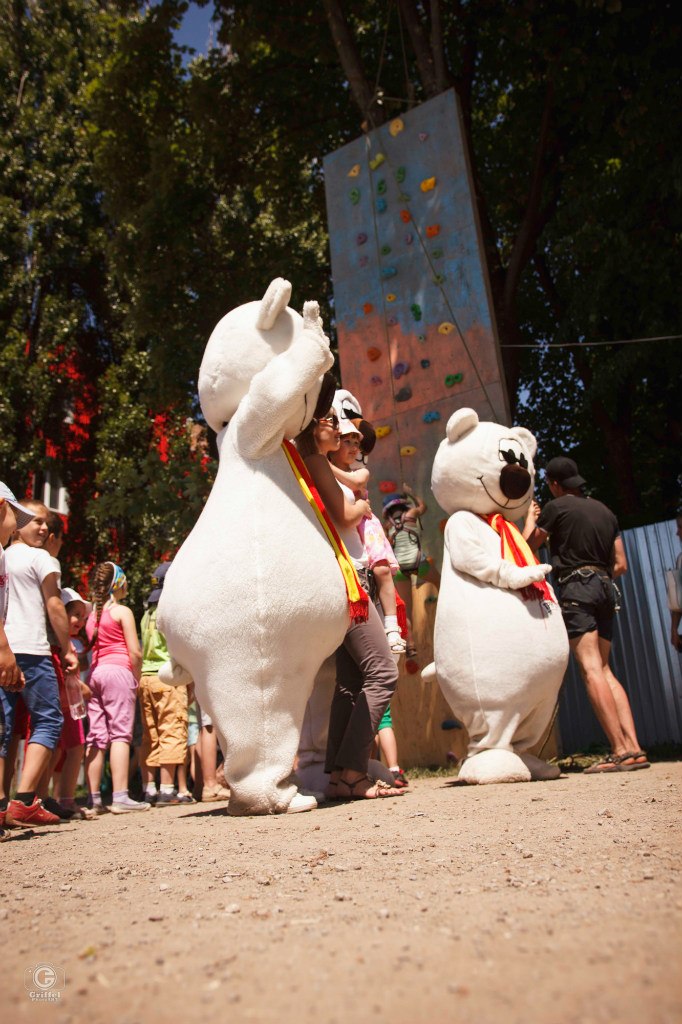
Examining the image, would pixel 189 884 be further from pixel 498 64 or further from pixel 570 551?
pixel 498 64

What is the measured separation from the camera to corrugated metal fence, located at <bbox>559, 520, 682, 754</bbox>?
7980mm

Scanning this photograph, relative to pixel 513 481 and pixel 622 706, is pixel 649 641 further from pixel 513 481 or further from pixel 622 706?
pixel 513 481

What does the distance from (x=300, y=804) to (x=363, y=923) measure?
7.23 ft

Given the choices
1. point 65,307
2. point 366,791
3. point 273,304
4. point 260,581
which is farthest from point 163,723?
point 65,307

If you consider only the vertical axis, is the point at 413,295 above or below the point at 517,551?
above

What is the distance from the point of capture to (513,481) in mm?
5402

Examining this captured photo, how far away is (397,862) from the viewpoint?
2.57 meters

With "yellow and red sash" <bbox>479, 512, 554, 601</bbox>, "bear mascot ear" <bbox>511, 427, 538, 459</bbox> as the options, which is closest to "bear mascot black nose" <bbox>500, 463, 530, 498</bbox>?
"yellow and red sash" <bbox>479, 512, 554, 601</bbox>

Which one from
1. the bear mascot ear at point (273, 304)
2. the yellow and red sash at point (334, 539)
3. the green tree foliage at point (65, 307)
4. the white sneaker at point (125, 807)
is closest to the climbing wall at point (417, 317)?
the white sneaker at point (125, 807)

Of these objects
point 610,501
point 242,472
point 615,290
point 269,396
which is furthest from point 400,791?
point 610,501

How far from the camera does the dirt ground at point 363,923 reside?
1372 mm

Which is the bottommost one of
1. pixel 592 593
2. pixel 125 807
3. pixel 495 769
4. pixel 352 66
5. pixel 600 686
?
pixel 125 807

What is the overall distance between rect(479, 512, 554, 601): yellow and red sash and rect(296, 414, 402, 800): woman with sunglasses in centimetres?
88

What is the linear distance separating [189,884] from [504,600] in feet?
9.88
